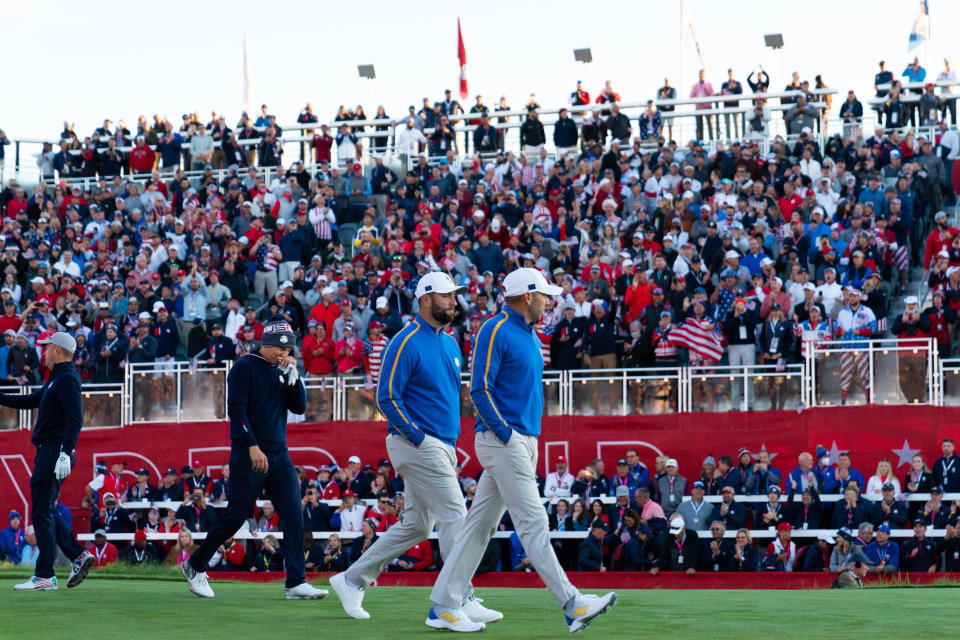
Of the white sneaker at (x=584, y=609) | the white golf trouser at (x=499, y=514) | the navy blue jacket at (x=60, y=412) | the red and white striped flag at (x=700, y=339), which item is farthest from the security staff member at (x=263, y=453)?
the red and white striped flag at (x=700, y=339)

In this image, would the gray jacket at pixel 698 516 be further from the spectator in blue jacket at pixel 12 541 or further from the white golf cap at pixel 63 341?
the spectator in blue jacket at pixel 12 541

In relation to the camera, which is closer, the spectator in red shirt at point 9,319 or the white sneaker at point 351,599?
the white sneaker at point 351,599

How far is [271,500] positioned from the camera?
11.1 metres

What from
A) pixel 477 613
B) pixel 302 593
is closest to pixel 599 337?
pixel 302 593

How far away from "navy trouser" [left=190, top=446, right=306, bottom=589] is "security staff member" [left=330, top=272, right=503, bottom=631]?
1.48 m

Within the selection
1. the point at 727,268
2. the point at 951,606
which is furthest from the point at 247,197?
the point at 951,606

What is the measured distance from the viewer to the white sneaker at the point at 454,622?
8.70 metres

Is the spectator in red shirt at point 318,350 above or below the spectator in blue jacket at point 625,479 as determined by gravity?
above

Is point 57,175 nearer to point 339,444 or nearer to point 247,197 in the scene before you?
point 247,197

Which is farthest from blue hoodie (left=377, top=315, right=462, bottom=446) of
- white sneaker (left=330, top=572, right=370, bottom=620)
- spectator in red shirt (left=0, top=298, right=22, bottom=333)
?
spectator in red shirt (left=0, top=298, right=22, bottom=333)

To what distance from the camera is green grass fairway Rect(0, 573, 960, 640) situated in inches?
329

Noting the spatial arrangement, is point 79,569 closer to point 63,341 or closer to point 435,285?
point 63,341

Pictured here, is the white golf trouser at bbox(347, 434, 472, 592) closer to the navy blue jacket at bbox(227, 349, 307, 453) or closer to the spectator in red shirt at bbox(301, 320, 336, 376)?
the navy blue jacket at bbox(227, 349, 307, 453)

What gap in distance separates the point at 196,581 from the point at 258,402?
4.91 feet
